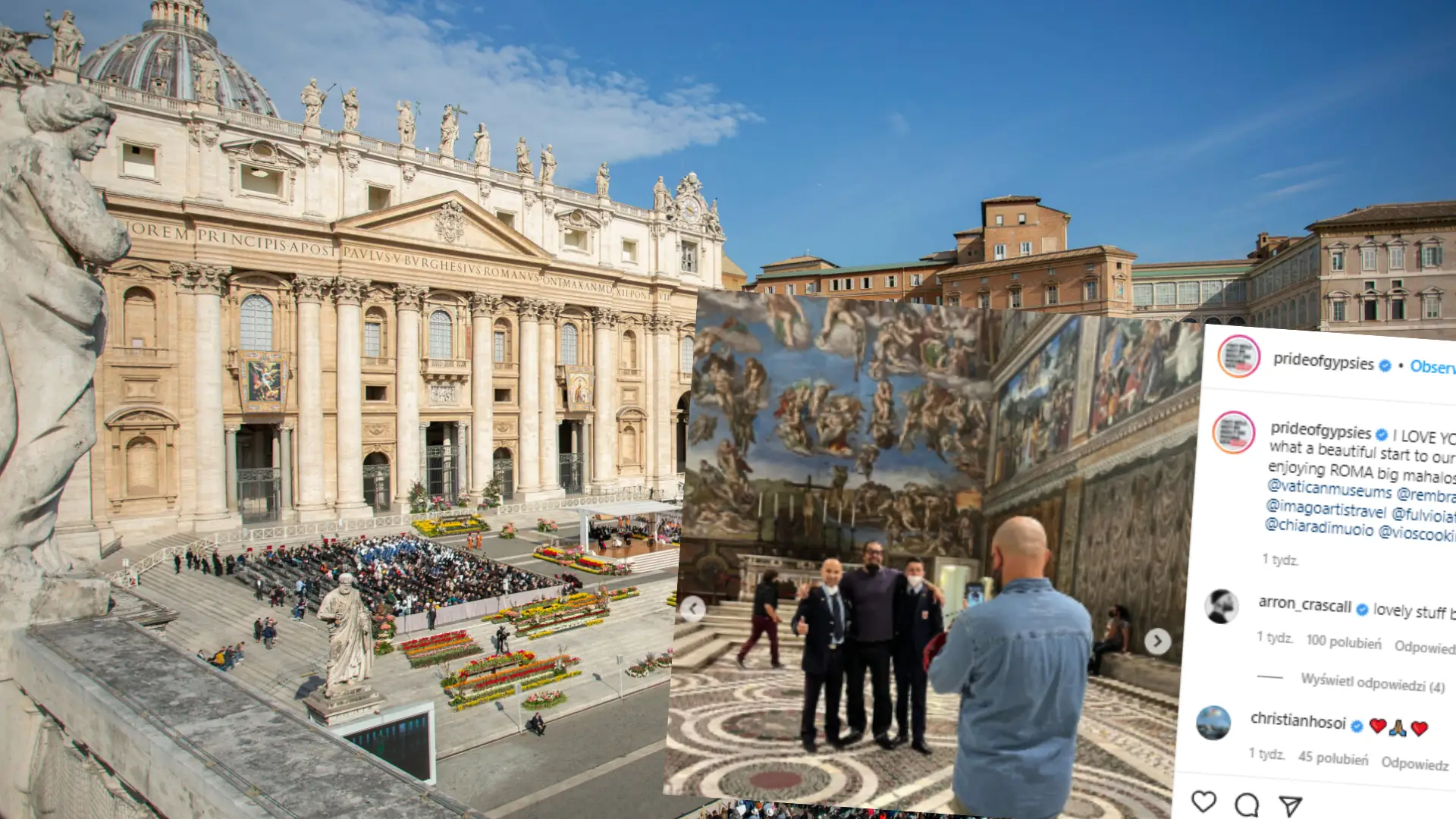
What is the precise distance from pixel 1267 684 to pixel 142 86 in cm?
6727

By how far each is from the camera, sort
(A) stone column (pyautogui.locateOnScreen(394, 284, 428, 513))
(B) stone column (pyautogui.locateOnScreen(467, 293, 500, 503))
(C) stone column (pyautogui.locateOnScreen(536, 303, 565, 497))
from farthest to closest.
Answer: (C) stone column (pyautogui.locateOnScreen(536, 303, 565, 497))
(B) stone column (pyautogui.locateOnScreen(467, 293, 500, 503))
(A) stone column (pyautogui.locateOnScreen(394, 284, 428, 513))

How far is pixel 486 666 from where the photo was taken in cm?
2186

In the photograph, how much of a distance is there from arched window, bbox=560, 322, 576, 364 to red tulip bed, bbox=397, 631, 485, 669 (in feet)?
94.9

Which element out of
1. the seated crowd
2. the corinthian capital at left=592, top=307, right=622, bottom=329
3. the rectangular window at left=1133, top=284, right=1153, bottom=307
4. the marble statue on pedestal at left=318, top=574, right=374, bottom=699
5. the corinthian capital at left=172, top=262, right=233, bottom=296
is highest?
the rectangular window at left=1133, top=284, right=1153, bottom=307

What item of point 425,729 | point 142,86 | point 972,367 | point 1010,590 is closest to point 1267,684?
point 1010,590

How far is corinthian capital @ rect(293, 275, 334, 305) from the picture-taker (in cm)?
3953

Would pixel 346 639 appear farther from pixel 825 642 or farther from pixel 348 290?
pixel 348 290

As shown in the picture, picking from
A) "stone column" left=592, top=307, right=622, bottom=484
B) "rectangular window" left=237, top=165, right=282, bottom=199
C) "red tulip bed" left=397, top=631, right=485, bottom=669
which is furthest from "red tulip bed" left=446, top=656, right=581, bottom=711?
"stone column" left=592, top=307, right=622, bottom=484

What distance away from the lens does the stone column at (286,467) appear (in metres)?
39.4

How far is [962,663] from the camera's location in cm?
438

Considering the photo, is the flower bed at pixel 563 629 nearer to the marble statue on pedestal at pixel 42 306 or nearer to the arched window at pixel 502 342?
the marble statue on pedestal at pixel 42 306

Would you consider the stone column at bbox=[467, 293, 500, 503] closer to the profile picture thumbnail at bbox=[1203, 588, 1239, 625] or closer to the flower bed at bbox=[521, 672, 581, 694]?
the flower bed at bbox=[521, 672, 581, 694]

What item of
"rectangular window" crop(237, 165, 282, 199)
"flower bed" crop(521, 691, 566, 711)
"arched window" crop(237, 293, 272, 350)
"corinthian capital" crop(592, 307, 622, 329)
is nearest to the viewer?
"flower bed" crop(521, 691, 566, 711)

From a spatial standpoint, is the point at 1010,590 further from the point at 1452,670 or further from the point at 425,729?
the point at 425,729
